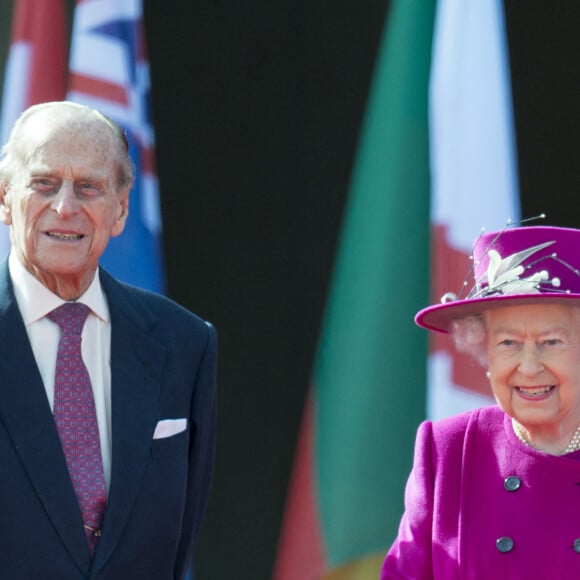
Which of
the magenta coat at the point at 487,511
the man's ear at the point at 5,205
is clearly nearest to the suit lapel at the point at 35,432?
the man's ear at the point at 5,205

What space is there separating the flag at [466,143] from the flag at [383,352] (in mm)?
82

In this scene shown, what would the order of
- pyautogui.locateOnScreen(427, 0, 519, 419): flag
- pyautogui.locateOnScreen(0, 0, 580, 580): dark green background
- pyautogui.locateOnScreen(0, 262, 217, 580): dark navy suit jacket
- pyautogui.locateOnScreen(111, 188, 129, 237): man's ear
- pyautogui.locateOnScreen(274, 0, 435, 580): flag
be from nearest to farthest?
pyautogui.locateOnScreen(0, 262, 217, 580): dark navy suit jacket, pyautogui.locateOnScreen(111, 188, 129, 237): man's ear, pyautogui.locateOnScreen(427, 0, 519, 419): flag, pyautogui.locateOnScreen(274, 0, 435, 580): flag, pyautogui.locateOnScreen(0, 0, 580, 580): dark green background

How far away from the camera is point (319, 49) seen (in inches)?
183

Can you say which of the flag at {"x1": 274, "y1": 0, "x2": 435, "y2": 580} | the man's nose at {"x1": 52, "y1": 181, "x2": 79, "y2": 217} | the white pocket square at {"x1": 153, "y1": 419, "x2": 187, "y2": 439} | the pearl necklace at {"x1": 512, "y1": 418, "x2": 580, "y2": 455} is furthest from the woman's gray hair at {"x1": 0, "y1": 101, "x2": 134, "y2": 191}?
the flag at {"x1": 274, "y1": 0, "x2": 435, "y2": 580}

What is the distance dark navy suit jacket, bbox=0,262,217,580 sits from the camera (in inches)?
112

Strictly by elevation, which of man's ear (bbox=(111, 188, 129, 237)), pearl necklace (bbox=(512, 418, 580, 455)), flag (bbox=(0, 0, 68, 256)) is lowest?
pearl necklace (bbox=(512, 418, 580, 455))

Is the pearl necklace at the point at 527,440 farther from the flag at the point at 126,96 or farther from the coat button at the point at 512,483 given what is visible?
the flag at the point at 126,96

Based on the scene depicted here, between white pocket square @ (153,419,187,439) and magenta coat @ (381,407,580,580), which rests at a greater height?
white pocket square @ (153,419,187,439)

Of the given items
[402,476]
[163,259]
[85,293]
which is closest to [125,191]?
[85,293]

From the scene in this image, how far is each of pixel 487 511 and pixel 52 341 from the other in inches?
43.6

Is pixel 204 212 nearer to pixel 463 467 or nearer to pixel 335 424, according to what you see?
pixel 335 424

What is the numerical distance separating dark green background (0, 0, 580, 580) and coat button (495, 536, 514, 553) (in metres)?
1.80

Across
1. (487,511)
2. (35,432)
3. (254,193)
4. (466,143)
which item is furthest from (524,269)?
(254,193)

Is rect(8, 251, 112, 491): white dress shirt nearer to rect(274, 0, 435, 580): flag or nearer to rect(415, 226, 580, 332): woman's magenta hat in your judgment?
rect(415, 226, 580, 332): woman's magenta hat
